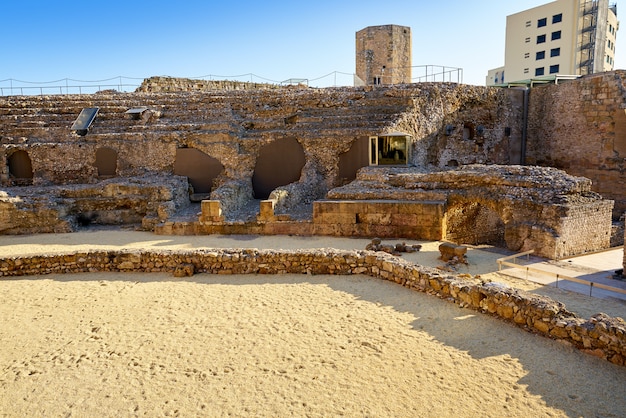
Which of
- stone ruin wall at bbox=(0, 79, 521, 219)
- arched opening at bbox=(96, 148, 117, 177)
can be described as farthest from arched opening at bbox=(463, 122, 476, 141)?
arched opening at bbox=(96, 148, 117, 177)

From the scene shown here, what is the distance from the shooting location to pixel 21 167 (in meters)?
18.5

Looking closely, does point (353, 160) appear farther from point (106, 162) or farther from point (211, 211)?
point (106, 162)

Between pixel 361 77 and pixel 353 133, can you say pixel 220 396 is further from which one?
pixel 361 77

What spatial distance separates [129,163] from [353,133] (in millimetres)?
9993

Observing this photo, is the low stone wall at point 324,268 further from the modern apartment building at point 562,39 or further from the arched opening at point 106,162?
the modern apartment building at point 562,39

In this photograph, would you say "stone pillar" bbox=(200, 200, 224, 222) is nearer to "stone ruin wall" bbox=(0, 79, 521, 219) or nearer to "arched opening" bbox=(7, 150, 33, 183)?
"stone ruin wall" bbox=(0, 79, 521, 219)

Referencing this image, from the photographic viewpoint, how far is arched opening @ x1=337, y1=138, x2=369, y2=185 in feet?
55.5

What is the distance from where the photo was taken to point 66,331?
21.6 feet

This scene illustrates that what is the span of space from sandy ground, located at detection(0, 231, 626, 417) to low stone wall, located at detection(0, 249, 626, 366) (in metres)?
0.24

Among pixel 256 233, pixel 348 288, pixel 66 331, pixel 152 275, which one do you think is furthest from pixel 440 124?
pixel 66 331

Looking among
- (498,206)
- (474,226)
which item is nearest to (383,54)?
(474,226)

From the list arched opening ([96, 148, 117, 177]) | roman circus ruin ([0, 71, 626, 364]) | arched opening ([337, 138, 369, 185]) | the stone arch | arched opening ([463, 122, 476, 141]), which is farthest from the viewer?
arched opening ([463, 122, 476, 141])

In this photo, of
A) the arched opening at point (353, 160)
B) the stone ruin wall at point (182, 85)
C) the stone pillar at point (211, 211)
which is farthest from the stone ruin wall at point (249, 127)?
the stone ruin wall at point (182, 85)

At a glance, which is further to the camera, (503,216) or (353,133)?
(353,133)
